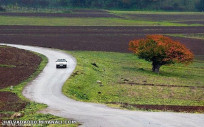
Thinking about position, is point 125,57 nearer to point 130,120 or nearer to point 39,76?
point 39,76

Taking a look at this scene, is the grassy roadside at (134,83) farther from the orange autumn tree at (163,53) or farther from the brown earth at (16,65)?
the brown earth at (16,65)

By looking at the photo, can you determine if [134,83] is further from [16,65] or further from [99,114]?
[99,114]

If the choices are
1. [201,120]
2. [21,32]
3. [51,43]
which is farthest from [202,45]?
[201,120]

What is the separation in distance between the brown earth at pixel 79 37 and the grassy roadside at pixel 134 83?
19972mm

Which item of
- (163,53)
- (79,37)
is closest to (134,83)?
(163,53)

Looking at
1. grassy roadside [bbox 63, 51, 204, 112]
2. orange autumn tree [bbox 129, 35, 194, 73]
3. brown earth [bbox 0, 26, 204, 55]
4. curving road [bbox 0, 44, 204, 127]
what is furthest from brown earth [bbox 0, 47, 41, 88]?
brown earth [bbox 0, 26, 204, 55]

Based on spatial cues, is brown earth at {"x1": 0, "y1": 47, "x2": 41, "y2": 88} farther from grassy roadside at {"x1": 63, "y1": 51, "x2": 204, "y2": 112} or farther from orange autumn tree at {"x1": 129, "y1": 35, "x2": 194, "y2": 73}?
orange autumn tree at {"x1": 129, "y1": 35, "x2": 194, "y2": 73}

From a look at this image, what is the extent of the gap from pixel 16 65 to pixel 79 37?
5105 cm

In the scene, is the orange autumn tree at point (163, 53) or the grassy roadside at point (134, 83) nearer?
the grassy roadside at point (134, 83)

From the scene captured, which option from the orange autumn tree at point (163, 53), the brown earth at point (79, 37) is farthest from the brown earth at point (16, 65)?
the brown earth at point (79, 37)

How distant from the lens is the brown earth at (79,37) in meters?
98.4

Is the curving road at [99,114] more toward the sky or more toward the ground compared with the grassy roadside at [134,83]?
more toward the sky

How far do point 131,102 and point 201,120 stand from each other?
1233 centimetres

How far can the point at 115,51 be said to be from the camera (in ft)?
303
